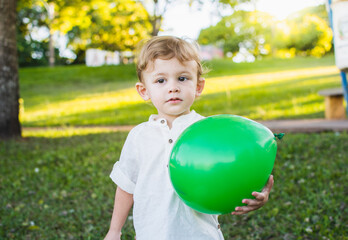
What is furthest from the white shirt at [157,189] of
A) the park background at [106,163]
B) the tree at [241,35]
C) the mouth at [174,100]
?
the tree at [241,35]

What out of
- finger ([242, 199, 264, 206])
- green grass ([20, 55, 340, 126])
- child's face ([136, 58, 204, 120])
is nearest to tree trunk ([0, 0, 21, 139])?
green grass ([20, 55, 340, 126])

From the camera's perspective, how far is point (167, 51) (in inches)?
69.9

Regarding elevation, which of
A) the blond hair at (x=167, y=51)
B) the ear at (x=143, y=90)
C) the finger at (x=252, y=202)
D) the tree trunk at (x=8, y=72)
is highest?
the blond hair at (x=167, y=51)

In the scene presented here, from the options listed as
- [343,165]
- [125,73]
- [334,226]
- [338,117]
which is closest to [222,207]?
[334,226]

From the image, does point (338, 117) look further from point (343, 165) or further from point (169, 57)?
point (169, 57)

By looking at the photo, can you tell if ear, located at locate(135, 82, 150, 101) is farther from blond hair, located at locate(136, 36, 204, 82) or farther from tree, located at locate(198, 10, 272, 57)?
tree, located at locate(198, 10, 272, 57)

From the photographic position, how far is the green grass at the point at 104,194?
3.23 metres

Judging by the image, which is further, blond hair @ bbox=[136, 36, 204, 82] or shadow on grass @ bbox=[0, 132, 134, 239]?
shadow on grass @ bbox=[0, 132, 134, 239]

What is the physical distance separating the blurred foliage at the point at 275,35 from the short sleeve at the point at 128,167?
31.8 m

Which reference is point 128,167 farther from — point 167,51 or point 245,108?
point 245,108

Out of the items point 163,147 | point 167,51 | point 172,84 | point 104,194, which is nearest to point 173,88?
point 172,84

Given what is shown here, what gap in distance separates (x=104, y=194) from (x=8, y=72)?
3.71m

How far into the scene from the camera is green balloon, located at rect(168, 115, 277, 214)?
4.95 ft

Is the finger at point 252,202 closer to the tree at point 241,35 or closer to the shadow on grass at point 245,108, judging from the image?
the shadow on grass at point 245,108
